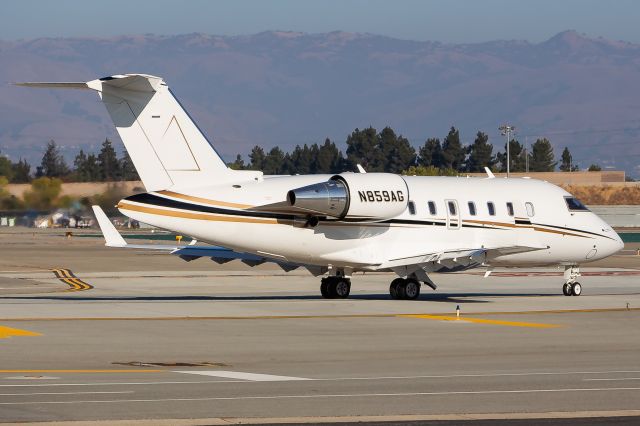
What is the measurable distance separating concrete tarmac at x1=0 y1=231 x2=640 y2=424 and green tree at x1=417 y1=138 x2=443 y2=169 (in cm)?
14599

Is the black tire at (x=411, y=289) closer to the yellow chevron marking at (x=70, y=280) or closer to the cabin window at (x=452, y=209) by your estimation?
the cabin window at (x=452, y=209)

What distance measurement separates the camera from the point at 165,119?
36281 mm

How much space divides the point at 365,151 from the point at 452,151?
1511 cm

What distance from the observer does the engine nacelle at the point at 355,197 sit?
123 feet

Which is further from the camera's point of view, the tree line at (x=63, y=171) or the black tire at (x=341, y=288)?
the tree line at (x=63, y=171)

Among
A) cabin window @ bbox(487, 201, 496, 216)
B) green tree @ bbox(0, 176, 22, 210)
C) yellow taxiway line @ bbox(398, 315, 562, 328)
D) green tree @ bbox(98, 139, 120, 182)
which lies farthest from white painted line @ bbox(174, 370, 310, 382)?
green tree @ bbox(98, 139, 120, 182)

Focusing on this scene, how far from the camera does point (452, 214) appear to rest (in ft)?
134

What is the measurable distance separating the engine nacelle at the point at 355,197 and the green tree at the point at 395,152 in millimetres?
140856

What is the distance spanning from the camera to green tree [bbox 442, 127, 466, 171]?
19250 centimetres

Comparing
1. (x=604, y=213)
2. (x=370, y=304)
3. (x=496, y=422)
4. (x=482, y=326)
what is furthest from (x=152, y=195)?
(x=604, y=213)

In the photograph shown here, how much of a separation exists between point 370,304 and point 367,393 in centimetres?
1825

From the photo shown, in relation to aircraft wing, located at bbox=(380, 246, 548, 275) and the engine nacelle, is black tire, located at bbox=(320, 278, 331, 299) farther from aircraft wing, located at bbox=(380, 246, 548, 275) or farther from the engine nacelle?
the engine nacelle

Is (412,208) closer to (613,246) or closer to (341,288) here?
(341,288)

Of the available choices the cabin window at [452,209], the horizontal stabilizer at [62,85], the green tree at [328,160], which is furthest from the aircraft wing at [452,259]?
the green tree at [328,160]
